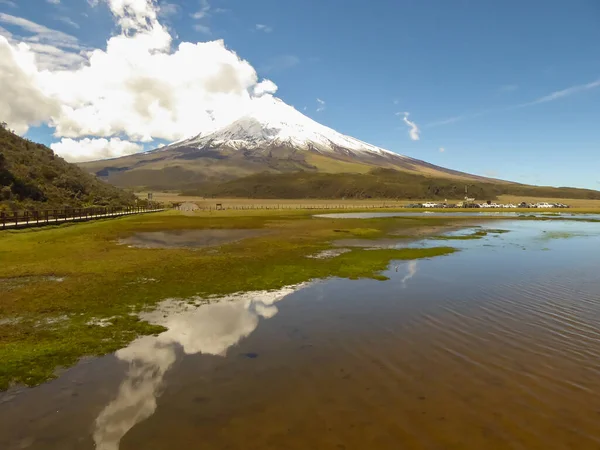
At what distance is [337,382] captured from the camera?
10805 mm

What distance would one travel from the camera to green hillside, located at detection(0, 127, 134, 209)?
66406 millimetres

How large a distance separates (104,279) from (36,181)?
220 feet

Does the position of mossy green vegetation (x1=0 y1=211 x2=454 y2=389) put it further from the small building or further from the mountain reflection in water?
the small building

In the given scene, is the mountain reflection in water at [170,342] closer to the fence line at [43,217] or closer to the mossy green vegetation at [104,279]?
the mossy green vegetation at [104,279]

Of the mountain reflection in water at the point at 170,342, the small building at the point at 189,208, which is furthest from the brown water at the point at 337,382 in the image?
the small building at the point at 189,208

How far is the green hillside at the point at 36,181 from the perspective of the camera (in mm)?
66406

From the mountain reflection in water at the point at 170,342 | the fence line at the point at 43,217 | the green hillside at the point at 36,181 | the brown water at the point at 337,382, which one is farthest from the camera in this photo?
the green hillside at the point at 36,181

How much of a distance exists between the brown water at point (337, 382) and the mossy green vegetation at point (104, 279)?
5.67ft

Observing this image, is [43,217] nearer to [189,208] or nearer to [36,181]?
[36,181]

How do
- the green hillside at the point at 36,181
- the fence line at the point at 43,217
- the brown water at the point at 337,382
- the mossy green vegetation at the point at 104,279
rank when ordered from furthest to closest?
the green hillside at the point at 36,181 → the fence line at the point at 43,217 → the mossy green vegetation at the point at 104,279 → the brown water at the point at 337,382

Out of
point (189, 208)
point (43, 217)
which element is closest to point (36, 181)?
point (43, 217)

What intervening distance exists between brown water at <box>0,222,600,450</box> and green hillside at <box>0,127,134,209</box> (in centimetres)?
6195

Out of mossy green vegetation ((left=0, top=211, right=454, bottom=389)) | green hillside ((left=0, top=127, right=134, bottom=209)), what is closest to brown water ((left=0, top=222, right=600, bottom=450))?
mossy green vegetation ((left=0, top=211, right=454, bottom=389))

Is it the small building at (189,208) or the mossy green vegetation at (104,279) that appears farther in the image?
the small building at (189,208)
